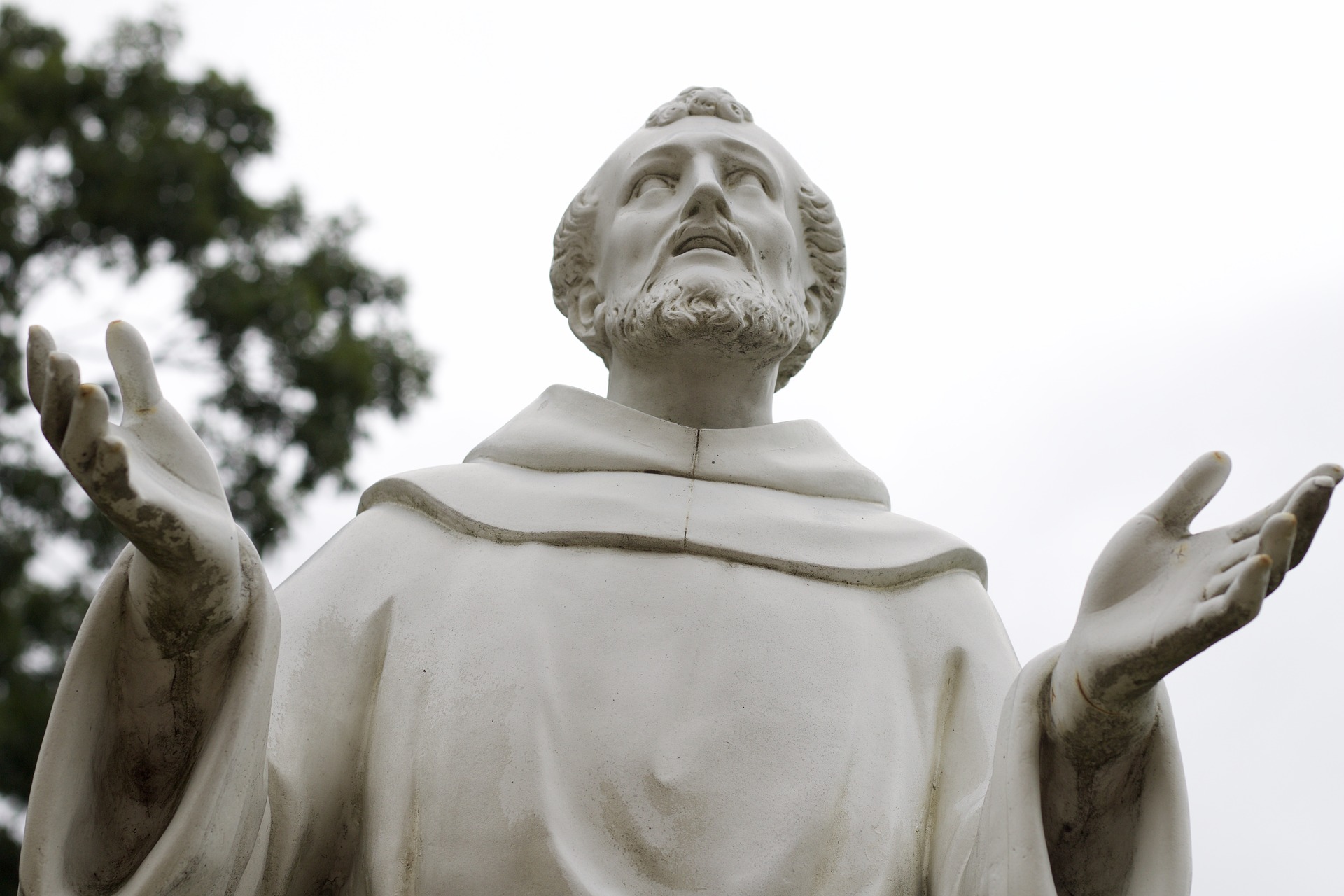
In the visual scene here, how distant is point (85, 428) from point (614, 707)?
1.52 meters

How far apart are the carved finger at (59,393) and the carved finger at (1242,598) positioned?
209cm

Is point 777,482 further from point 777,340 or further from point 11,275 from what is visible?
point 11,275

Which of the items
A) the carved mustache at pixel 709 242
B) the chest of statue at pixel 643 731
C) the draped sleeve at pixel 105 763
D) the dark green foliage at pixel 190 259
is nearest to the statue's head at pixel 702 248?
the carved mustache at pixel 709 242

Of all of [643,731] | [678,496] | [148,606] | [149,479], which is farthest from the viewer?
[678,496]

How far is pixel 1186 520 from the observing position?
3.62 meters

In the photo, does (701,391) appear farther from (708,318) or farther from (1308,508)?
(1308,508)

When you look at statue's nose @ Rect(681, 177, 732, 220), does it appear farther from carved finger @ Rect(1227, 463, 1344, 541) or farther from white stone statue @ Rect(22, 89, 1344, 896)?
carved finger @ Rect(1227, 463, 1344, 541)

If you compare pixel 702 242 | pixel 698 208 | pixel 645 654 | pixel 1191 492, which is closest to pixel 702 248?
pixel 702 242

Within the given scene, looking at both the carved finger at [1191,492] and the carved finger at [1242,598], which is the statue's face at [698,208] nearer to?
the carved finger at [1191,492]

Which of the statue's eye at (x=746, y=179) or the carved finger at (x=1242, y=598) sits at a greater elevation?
the statue's eye at (x=746, y=179)

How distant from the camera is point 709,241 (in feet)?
17.5

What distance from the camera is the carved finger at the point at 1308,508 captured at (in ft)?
11.0

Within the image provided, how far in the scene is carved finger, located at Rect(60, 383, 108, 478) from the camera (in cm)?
332

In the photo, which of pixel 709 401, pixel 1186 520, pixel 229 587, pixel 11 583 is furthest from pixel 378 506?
pixel 11 583
